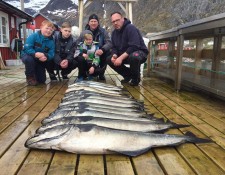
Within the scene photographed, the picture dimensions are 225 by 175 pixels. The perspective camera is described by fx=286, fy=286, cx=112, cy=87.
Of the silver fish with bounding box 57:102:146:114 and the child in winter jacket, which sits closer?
the silver fish with bounding box 57:102:146:114

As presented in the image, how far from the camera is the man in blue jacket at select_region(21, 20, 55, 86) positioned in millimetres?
5703

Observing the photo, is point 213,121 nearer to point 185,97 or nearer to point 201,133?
point 201,133

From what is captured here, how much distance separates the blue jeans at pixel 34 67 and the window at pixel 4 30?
735 centimetres

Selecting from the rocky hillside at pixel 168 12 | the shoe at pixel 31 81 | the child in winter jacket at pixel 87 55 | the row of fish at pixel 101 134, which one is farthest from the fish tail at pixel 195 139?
the rocky hillside at pixel 168 12

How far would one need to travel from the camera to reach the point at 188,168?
2031mm

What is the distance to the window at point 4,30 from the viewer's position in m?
12.8

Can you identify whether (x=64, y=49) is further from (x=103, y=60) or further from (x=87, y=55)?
(x=103, y=60)

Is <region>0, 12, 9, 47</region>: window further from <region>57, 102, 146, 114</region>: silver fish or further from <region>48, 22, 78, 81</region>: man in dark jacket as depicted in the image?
<region>57, 102, 146, 114</region>: silver fish

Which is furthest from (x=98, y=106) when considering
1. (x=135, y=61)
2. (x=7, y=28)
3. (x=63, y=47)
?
(x=7, y=28)

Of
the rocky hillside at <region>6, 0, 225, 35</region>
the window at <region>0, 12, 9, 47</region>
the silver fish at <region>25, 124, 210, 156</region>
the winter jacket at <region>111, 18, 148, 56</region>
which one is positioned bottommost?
the silver fish at <region>25, 124, 210, 156</region>

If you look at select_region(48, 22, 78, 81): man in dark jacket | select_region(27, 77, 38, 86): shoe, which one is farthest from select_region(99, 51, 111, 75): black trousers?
select_region(27, 77, 38, 86): shoe

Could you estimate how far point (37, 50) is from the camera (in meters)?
5.84

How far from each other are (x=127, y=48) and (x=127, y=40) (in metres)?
0.16

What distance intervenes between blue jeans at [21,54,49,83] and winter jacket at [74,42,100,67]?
0.75 metres
